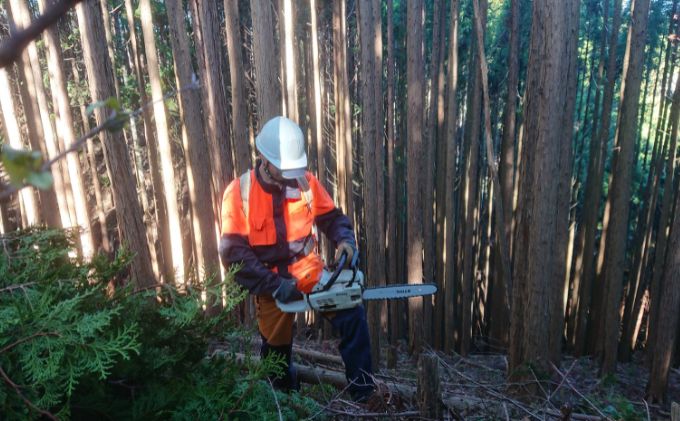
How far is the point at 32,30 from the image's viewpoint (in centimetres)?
31

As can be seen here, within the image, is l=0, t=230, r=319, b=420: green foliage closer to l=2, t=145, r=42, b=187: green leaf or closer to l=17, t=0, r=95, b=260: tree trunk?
l=2, t=145, r=42, b=187: green leaf

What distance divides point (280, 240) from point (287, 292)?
1.29 feet

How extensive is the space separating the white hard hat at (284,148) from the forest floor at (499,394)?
1351 mm

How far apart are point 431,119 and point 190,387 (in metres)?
5.45

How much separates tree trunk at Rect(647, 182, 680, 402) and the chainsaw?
2.73 meters

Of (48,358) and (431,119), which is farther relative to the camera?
(431,119)

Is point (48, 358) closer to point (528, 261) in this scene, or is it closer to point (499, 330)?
point (528, 261)

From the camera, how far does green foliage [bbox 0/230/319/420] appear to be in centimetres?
94

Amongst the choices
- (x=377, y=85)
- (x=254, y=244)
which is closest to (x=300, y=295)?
(x=254, y=244)

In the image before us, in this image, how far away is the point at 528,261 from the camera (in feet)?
10.8

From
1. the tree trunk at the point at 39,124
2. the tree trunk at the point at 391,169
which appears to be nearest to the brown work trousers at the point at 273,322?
the tree trunk at the point at 39,124

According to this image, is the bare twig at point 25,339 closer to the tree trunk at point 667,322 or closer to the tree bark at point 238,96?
the tree bark at point 238,96

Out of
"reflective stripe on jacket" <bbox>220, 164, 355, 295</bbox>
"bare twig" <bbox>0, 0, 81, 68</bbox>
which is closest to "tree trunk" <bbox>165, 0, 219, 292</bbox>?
"reflective stripe on jacket" <bbox>220, 164, 355, 295</bbox>

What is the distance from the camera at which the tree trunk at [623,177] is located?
15.3 ft
